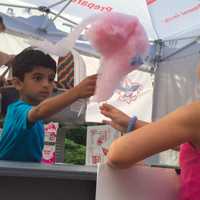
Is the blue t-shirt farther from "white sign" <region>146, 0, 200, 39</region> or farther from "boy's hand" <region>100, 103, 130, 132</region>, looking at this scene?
"white sign" <region>146, 0, 200, 39</region>

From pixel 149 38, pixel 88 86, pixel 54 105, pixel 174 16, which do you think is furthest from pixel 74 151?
pixel 88 86

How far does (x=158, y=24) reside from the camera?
4109mm

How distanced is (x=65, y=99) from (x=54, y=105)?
0.06 meters

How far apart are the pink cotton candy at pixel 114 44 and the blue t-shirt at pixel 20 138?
450mm

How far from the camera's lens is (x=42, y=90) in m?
1.80

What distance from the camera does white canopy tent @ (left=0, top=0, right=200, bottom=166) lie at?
12.2 ft

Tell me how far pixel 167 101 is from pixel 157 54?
520 mm

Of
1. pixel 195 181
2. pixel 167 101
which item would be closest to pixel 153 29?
pixel 167 101

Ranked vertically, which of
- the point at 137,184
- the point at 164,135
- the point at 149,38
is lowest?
the point at 137,184

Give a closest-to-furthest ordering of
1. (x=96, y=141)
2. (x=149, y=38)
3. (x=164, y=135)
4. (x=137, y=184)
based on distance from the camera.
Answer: (x=164, y=135) < (x=137, y=184) < (x=96, y=141) < (x=149, y=38)

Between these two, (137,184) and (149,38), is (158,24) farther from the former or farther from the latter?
(137,184)

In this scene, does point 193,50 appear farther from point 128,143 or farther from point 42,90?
point 128,143

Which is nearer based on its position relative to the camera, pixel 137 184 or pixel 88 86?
pixel 137 184

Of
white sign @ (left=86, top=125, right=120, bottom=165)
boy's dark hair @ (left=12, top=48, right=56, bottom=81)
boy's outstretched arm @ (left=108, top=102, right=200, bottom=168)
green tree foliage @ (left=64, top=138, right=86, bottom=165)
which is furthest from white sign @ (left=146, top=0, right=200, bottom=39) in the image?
green tree foliage @ (left=64, top=138, right=86, bottom=165)
